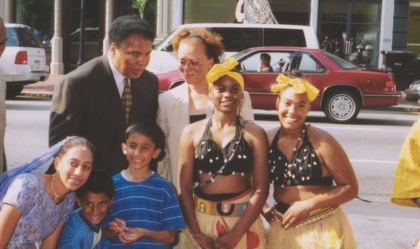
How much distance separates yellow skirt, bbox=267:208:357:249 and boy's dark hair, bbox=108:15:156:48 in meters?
1.28

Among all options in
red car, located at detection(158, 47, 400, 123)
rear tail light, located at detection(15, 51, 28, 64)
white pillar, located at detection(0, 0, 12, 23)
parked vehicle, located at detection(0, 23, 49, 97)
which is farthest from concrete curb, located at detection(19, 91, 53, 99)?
white pillar, located at detection(0, 0, 12, 23)

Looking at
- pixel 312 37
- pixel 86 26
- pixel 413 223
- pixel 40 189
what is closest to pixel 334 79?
pixel 312 37

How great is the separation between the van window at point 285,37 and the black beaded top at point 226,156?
42.8ft

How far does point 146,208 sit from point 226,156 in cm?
52

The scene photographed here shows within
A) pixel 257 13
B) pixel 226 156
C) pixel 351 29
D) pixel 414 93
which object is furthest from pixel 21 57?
pixel 226 156

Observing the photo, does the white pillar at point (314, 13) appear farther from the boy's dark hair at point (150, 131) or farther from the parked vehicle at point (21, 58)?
the boy's dark hair at point (150, 131)

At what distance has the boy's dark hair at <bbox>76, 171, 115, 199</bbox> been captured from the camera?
3.56m

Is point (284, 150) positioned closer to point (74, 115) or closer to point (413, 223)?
point (74, 115)

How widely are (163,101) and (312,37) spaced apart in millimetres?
12643

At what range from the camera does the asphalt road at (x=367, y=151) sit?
634 centimetres

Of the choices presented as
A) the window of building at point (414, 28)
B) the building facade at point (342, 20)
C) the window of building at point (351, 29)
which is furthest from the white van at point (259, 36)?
the window of building at point (414, 28)

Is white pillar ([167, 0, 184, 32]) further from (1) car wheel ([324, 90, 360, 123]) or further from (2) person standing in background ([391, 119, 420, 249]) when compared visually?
(2) person standing in background ([391, 119, 420, 249])

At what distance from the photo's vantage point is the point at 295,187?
3564 mm

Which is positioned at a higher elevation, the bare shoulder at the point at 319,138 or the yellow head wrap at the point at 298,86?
the yellow head wrap at the point at 298,86
